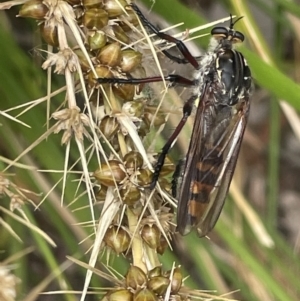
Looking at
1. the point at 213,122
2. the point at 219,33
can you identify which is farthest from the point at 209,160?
the point at 219,33

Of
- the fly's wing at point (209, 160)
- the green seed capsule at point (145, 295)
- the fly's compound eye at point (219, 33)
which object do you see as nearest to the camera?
the green seed capsule at point (145, 295)

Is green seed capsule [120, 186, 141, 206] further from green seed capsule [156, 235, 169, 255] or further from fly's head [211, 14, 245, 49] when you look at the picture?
fly's head [211, 14, 245, 49]

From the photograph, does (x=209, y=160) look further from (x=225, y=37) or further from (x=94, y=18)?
(x=94, y=18)

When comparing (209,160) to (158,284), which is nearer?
(158,284)

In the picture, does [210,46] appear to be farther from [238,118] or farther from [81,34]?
[81,34]

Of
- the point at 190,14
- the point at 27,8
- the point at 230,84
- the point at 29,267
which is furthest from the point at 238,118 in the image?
the point at 29,267

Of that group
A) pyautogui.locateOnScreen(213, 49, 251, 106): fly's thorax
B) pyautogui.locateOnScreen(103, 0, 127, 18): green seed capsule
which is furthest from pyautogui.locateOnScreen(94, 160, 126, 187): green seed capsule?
pyautogui.locateOnScreen(213, 49, 251, 106): fly's thorax

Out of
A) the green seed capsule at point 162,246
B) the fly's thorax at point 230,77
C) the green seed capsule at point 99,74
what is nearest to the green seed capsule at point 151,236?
the green seed capsule at point 162,246

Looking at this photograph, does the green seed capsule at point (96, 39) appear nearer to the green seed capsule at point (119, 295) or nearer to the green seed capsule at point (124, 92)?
the green seed capsule at point (124, 92)
